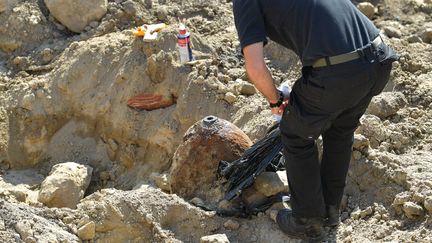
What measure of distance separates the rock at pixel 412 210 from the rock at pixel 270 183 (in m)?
0.80

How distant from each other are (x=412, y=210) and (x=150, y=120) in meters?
2.78

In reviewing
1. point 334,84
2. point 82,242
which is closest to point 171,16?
point 82,242

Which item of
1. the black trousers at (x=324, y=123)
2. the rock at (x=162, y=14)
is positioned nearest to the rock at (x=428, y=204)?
the black trousers at (x=324, y=123)

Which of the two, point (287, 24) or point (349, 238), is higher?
point (287, 24)

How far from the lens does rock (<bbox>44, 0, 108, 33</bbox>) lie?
7258 mm

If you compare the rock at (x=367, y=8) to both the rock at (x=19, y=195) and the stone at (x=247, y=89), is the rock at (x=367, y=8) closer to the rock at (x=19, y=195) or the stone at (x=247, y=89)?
the stone at (x=247, y=89)

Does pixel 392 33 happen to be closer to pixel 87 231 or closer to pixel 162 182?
pixel 162 182

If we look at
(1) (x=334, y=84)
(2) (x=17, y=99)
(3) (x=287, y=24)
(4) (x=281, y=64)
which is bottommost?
(2) (x=17, y=99)

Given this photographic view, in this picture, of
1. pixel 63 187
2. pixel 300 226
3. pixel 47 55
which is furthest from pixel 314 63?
pixel 47 55

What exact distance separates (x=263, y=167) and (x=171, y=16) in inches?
115

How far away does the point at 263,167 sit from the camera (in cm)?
477

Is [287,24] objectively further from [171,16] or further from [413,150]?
[171,16]

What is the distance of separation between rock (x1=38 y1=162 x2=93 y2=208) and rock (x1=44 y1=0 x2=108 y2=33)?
1889mm

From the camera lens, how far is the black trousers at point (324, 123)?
3.76 metres
